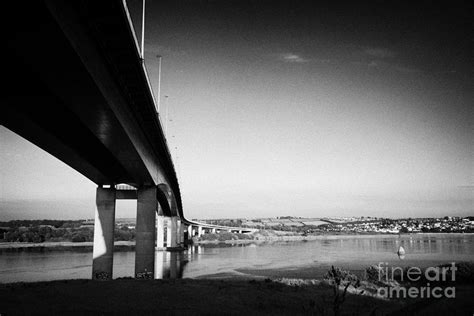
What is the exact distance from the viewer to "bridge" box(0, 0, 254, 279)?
11836mm

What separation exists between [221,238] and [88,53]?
468ft

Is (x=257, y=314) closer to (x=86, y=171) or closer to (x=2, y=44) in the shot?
(x=2, y=44)

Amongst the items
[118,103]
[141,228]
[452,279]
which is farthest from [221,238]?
[118,103]

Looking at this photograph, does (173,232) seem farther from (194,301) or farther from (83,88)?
(83,88)

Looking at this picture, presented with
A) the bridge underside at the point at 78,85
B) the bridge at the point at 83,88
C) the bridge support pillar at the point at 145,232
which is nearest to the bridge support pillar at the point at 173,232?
the bridge support pillar at the point at 145,232

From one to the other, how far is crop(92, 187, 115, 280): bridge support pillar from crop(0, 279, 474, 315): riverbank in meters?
14.5

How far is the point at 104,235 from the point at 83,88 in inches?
1083

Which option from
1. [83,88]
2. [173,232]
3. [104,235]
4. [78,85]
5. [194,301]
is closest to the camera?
[78,85]

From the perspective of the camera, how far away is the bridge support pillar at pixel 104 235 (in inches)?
1549

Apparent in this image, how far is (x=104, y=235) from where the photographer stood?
40.1 metres

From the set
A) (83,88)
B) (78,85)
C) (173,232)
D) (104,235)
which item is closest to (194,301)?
(83,88)

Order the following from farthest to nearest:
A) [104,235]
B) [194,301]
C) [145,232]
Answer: [145,232] → [104,235] → [194,301]

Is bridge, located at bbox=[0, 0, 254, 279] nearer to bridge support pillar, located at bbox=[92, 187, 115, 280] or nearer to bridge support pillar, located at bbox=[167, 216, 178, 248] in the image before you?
bridge support pillar, located at bbox=[92, 187, 115, 280]

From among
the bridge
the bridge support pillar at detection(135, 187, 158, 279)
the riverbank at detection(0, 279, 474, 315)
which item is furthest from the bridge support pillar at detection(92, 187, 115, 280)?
the riverbank at detection(0, 279, 474, 315)
